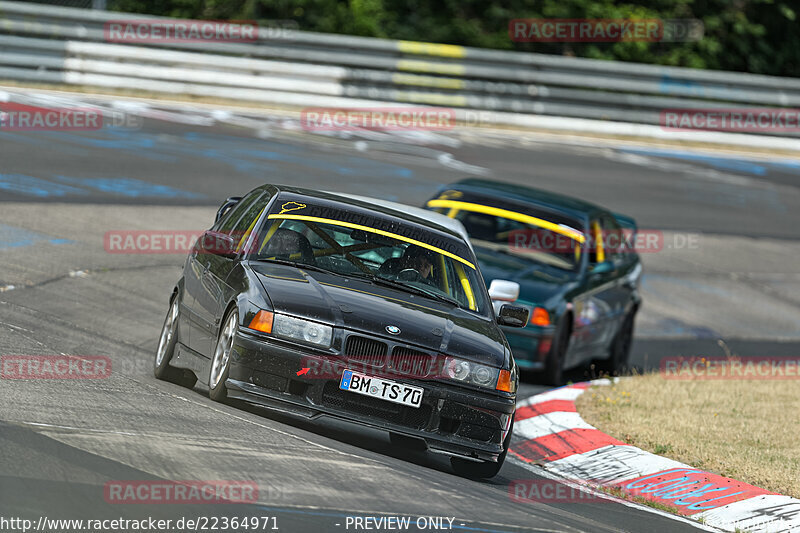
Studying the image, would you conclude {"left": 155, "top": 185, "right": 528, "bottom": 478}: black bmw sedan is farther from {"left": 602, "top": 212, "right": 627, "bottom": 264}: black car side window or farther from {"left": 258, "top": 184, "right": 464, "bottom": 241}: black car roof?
{"left": 602, "top": 212, "right": 627, "bottom": 264}: black car side window

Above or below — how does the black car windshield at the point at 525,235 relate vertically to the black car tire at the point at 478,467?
above

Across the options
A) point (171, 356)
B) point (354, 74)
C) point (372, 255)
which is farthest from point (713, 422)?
point (354, 74)

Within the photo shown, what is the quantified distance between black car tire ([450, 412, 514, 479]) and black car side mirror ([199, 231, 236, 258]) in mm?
1969

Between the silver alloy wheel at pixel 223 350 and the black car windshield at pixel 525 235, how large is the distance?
5.23 m

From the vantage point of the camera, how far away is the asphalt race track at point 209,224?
6.07 m

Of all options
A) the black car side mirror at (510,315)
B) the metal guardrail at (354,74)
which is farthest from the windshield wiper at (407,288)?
the metal guardrail at (354,74)

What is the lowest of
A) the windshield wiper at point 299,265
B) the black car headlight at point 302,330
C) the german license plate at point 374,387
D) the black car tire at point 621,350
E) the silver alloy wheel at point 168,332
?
the black car tire at point 621,350

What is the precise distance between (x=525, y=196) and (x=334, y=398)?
6.28 metres

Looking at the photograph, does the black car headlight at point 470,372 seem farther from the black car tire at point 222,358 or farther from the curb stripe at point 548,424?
the curb stripe at point 548,424

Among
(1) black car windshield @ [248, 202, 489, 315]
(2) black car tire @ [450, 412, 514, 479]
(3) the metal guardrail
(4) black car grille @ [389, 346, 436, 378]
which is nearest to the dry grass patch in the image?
(2) black car tire @ [450, 412, 514, 479]

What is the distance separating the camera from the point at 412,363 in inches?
288

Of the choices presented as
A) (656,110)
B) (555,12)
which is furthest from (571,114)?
(555,12)

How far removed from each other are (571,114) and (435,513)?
18.6 metres

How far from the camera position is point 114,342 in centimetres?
999
